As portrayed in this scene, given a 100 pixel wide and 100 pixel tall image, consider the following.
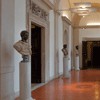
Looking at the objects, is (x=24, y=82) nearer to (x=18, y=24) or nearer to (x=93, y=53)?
(x=18, y=24)

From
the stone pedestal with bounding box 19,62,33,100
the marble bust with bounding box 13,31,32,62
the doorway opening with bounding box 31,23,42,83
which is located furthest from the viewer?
the doorway opening with bounding box 31,23,42,83

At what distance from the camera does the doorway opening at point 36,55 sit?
43.8ft

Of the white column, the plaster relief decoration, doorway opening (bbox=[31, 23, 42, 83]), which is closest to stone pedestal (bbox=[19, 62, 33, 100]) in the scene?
the white column

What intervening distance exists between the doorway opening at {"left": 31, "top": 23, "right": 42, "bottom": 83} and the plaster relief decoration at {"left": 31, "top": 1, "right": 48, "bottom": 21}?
0.60 m

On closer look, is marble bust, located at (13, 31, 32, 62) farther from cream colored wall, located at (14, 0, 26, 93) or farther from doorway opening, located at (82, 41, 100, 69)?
doorway opening, located at (82, 41, 100, 69)

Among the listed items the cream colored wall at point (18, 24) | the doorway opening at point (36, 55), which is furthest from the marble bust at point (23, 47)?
the doorway opening at point (36, 55)

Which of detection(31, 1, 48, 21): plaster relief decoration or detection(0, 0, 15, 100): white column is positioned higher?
detection(31, 1, 48, 21): plaster relief decoration

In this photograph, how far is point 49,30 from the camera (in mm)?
14320

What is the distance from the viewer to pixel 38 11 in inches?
472

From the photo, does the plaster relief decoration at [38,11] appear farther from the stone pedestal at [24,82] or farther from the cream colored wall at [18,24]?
the stone pedestal at [24,82]

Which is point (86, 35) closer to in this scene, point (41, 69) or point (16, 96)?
point (41, 69)

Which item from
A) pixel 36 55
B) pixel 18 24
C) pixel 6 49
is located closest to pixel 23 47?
pixel 6 49

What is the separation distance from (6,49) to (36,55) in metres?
5.52

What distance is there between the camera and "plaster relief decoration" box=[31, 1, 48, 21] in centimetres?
1118
